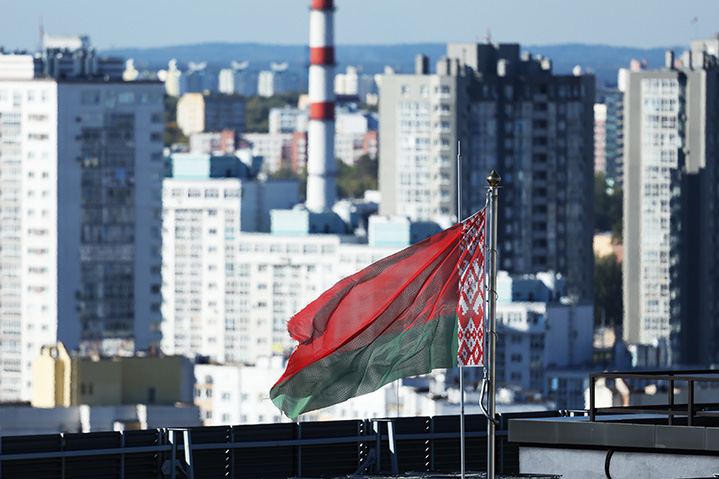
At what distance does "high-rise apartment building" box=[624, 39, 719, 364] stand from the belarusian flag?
8733 cm

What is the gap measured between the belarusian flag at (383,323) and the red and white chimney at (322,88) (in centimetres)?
8767

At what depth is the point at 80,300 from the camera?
95.0 metres

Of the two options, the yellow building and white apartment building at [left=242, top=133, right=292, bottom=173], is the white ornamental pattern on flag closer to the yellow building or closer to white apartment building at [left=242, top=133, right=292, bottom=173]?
the yellow building

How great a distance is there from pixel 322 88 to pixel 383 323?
88.1 m

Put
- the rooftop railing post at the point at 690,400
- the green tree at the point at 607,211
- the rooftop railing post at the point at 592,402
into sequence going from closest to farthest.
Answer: the rooftop railing post at the point at 690,400 → the rooftop railing post at the point at 592,402 → the green tree at the point at 607,211

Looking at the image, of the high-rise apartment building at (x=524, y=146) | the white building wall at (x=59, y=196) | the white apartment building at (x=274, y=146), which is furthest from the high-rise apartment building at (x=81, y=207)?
the white apartment building at (x=274, y=146)

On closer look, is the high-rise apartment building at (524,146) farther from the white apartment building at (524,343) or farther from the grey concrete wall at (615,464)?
the grey concrete wall at (615,464)

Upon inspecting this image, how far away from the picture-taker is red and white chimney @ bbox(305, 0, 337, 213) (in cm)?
10225

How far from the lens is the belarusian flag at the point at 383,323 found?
47.6 ft

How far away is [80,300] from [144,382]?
30517 mm

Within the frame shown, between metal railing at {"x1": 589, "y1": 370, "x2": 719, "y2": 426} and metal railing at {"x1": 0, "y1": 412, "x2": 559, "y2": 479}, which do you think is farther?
metal railing at {"x1": 0, "y1": 412, "x2": 559, "y2": 479}

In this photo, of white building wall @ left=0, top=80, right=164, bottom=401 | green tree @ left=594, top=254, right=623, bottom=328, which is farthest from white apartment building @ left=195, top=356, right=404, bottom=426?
green tree @ left=594, top=254, right=623, bottom=328

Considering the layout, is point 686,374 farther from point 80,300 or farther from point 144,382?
point 80,300

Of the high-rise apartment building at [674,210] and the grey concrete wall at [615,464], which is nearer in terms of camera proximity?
the grey concrete wall at [615,464]
